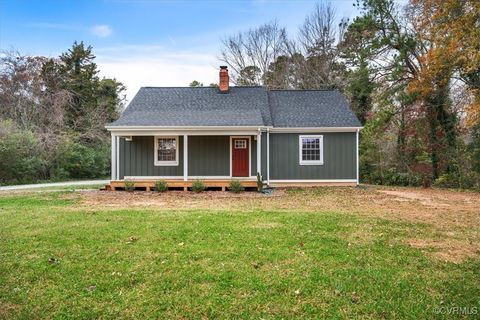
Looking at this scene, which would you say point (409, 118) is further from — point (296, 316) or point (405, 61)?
point (296, 316)

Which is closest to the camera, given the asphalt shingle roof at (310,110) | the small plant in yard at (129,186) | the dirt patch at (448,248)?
the dirt patch at (448,248)

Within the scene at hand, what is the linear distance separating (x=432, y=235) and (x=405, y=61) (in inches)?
634

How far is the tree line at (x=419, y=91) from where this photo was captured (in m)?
15.0

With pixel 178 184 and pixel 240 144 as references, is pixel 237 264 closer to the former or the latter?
pixel 178 184

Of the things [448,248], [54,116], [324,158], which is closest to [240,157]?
[324,158]

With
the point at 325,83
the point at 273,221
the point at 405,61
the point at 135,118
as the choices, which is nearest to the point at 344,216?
the point at 273,221

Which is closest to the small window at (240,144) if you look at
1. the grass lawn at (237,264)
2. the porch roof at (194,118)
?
the porch roof at (194,118)

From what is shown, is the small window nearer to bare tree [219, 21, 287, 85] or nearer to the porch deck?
the porch deck

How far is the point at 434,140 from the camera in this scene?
18875 millimetres

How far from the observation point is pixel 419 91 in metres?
17.9

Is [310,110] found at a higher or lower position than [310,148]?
higher

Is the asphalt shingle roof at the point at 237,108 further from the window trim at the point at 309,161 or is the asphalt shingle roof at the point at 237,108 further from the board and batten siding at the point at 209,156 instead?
the board and batten siding at the point at 209,156

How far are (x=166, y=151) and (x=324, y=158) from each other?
716cm

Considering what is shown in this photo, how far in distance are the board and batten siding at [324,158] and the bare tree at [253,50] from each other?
17.7 meters
